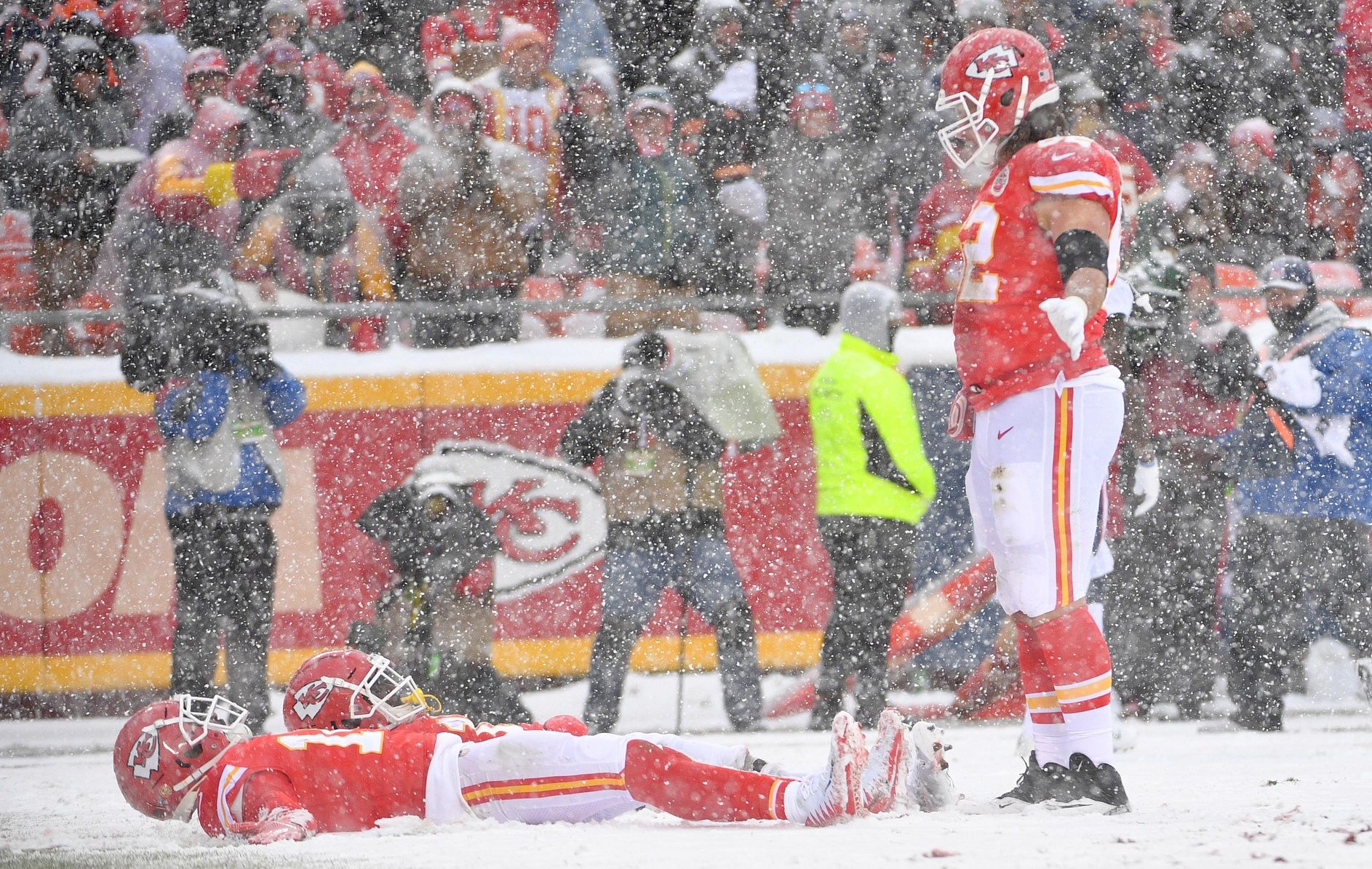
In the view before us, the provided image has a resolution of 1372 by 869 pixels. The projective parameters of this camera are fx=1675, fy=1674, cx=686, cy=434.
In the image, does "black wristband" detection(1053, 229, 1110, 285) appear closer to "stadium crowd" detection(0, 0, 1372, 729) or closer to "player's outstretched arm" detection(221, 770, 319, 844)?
"player's outstretched arm" detection(221, 770, 319, 844)

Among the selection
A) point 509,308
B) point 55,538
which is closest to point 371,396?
point 509,308

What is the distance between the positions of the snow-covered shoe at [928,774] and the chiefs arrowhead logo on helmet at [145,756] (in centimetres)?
191

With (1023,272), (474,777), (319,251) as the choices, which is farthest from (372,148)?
(474,777)

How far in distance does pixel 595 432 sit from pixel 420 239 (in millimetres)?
1764

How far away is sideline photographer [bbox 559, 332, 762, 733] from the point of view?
7074 millimetres

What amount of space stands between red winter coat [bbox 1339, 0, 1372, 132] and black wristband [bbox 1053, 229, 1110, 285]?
677cm

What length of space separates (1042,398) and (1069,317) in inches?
13.3

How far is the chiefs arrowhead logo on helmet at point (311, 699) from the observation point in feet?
14.5

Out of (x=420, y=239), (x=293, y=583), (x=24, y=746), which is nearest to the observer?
(x=24, y=746)

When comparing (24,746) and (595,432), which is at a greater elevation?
(595,432)

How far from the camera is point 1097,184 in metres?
4.20

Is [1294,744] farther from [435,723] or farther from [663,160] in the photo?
[663,160]

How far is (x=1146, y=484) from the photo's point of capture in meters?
7.46

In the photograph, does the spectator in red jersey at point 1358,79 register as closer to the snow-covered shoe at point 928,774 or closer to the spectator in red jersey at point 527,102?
the spectator in red jersey at point 527,102
